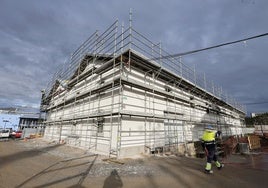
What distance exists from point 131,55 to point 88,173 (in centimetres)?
585

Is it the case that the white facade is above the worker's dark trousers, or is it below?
above

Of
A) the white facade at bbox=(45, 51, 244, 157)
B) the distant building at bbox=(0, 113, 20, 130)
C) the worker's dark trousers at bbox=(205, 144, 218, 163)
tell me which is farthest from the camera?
the distant building at bbox=(0, 113, 20, 130)

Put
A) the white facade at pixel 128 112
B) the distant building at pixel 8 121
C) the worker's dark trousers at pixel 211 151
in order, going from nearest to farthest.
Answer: the worker's dark trousers at pixel 211 151
the white facade at pixel 128 112
the distant building at pixel 8 121

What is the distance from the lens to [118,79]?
785 centimetres

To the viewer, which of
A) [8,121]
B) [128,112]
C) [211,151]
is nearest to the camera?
[211,151]

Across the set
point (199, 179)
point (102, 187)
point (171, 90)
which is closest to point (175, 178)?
point (199, 179)

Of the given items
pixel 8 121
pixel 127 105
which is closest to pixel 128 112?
pixel 127 105

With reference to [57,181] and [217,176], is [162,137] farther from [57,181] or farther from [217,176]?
[57,181]

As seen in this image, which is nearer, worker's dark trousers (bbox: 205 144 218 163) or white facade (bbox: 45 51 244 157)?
worker's dark trousers (bbox: 205 144 218 163)

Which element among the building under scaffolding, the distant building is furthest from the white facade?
the distant building

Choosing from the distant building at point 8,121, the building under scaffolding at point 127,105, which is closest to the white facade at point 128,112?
the building under scaffolding at point 127,105

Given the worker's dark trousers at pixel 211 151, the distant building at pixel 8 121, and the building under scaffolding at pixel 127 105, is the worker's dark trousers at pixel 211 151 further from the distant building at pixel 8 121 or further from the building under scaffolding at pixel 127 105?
the distant building at pixel 8 121

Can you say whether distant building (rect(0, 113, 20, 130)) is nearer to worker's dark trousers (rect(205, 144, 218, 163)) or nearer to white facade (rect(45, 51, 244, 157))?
white facade (rect(45, 51, 244, 157))

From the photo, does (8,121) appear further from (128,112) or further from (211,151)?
(211,151)
